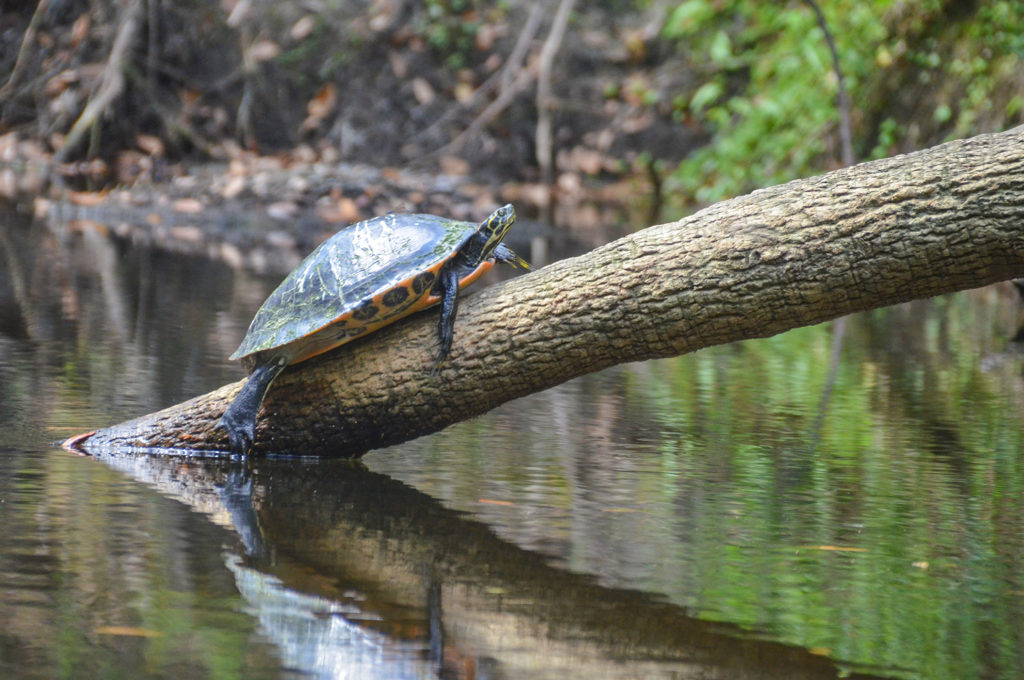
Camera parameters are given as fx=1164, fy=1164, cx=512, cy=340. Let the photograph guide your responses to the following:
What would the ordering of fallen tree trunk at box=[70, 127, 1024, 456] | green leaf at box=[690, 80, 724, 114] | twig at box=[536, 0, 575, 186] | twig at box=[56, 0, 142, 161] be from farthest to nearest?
green leaf at box=[690, 80, 724, 114]
twig at box=[536, 0, 575, 186]
twig at box=[56, 0, 142, 161]
fallen tree trunk at box=[70, 127, 1024, 456]

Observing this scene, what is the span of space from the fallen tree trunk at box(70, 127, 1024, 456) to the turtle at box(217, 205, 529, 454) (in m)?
0.09

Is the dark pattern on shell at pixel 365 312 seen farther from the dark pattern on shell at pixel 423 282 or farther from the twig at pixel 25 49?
the twig at pixel 25 49

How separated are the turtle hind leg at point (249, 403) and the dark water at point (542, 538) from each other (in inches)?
5.3

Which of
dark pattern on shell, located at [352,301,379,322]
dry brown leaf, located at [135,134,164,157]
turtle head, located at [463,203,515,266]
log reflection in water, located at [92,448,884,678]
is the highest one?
dry brown leaf, located at [135,134,164,157]

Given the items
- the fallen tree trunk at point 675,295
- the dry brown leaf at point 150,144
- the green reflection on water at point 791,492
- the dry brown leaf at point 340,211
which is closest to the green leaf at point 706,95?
the dry brown leaf at point 340,211

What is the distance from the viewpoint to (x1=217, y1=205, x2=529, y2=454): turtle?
13.0ft

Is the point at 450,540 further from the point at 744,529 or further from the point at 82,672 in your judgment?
the point at 82,672

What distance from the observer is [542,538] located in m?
3.40

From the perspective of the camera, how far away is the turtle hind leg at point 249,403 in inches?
158

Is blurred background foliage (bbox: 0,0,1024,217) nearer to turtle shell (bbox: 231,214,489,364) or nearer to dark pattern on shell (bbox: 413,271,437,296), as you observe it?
turtle shell (bbox: 231,214,489,364)

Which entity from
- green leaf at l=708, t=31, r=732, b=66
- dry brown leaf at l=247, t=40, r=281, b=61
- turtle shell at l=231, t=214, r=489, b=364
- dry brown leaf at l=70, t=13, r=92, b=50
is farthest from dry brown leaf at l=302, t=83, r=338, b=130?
turtle shell at l=231, t=214, r=489, b=364

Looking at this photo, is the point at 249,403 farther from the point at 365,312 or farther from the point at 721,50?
the point at 721,50

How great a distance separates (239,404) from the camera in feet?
13.2

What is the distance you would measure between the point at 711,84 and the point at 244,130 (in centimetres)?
583
